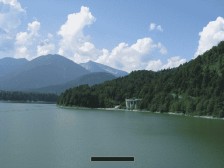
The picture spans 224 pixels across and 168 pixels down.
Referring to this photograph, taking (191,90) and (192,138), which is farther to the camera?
(191,90)

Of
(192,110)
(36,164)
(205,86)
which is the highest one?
(205,86)

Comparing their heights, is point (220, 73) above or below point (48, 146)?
above

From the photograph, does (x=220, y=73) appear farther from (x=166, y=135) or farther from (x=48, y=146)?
(x=48, y=146)

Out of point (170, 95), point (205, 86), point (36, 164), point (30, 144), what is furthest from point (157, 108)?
point (36, 164)

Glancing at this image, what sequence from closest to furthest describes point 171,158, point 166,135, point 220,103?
point 171,158
point 166,135
point 220,103

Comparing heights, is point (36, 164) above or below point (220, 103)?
below

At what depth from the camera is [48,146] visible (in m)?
61.7

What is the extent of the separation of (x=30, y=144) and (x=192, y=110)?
104402mm

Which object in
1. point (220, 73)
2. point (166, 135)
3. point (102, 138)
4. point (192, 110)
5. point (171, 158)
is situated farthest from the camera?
point (220, 73)

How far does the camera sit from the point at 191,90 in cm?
18088

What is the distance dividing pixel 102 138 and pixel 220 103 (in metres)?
79.3

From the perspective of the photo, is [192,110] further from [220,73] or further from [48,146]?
[48,146]

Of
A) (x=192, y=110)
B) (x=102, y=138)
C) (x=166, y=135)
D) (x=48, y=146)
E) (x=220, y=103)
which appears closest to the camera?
(x=48, y=146)

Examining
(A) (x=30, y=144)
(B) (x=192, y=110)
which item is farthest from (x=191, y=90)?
(A) (x=30, y=144)
